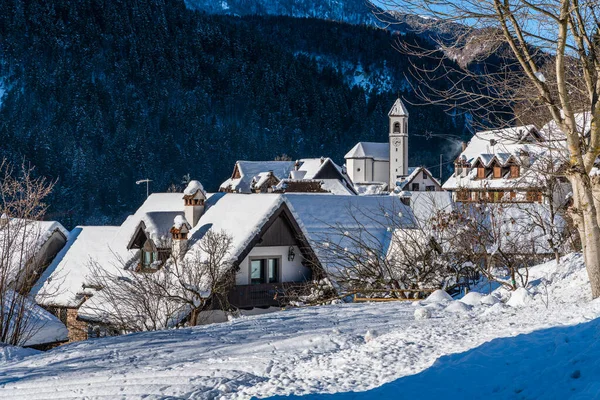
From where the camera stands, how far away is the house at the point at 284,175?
75300mm

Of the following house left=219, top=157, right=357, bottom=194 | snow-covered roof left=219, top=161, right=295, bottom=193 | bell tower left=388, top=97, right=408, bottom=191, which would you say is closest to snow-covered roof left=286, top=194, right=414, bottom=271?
house left=219, top=157, right=357, bottom=194

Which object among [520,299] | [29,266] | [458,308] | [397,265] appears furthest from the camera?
[397,265]

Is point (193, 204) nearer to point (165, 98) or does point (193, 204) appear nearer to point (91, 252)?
point (91, 252)

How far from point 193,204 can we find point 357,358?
17.7 m

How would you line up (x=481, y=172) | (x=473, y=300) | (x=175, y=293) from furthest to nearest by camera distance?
1. (x=481, y=172)
2. (x=175, y=293)
3. (x=473, y=300)

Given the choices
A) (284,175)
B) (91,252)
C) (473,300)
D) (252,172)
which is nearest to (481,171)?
(91,252)

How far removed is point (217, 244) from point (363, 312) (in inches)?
351

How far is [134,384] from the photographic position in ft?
25.8

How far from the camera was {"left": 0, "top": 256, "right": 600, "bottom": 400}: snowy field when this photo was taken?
257 inches

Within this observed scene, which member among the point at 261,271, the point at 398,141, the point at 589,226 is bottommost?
the point at 261,271

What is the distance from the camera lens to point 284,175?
8744cm

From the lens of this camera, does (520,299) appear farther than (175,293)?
No

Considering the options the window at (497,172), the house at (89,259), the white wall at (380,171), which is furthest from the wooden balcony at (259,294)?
the white wall at (380,171)

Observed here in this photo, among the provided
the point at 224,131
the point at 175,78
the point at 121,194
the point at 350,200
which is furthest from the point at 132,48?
the point at 350,200
